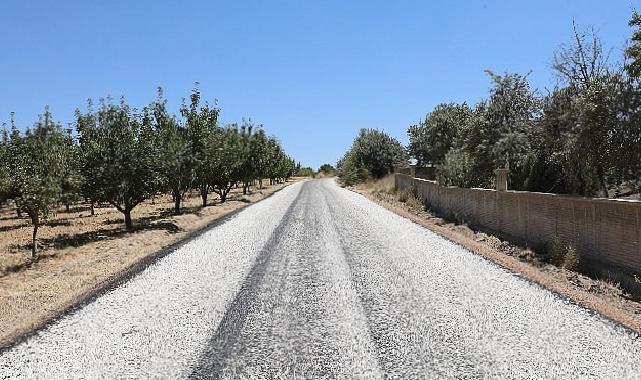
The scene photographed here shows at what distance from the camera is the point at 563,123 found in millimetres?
17938

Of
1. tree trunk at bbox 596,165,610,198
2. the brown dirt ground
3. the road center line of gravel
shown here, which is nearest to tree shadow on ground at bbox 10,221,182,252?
the brown dirt ground

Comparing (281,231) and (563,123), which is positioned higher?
(563,123)

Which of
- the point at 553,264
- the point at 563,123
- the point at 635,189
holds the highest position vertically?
the point at 563,123

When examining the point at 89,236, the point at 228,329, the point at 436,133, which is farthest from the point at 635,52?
the point at 436,133

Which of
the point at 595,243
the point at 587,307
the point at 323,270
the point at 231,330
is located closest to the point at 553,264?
the point at 595,243

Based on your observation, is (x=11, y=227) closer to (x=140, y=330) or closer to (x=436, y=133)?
(x=140, y=330)

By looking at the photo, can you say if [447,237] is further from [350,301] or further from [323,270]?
[350,301]

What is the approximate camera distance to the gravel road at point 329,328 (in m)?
5.55

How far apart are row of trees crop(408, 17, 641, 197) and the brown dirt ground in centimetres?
1308

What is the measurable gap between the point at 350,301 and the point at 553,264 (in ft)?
21.2

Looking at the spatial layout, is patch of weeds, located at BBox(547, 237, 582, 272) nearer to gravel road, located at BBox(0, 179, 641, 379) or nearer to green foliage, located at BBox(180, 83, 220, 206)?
gravel road, located at BBox(0, 179, 641, 379)

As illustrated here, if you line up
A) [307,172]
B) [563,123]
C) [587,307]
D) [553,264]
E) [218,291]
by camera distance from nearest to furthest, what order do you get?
[587,307]
[218,291]
[553,264]
[563,123]
[307,172]

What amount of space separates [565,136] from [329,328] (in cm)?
1302

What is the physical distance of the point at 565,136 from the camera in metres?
16.6
